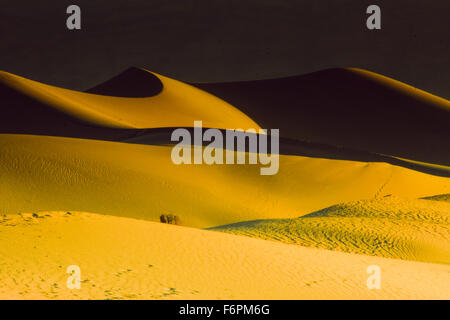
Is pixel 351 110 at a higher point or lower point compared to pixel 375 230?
higher

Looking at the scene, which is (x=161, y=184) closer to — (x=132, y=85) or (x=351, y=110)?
(x=132, y=85)

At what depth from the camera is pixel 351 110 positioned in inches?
3029

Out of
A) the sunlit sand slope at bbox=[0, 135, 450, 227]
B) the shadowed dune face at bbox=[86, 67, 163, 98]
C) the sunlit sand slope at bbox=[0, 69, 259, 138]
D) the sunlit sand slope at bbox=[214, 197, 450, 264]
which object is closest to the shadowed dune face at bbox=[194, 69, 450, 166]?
the sunlit sand slope at bbox=[0, 69, 259, 138]

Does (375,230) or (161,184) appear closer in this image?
(375,230)

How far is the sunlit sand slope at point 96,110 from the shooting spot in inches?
1826

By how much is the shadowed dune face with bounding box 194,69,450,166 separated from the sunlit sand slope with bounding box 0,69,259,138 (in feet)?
28.7

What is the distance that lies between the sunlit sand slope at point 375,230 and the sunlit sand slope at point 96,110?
25345mm

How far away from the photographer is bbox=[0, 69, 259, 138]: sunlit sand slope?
152 feet

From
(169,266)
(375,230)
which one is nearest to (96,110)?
(375,230)

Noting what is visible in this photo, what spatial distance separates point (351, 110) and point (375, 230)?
6036 centimetres

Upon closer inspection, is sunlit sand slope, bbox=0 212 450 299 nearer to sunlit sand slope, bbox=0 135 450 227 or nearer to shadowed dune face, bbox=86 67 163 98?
sunlit sand slope, bbox=0 135 450 227

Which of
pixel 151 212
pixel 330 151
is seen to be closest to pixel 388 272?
pixel 151 212
